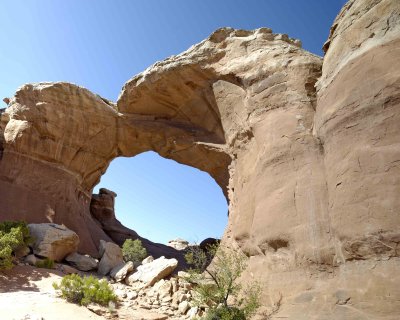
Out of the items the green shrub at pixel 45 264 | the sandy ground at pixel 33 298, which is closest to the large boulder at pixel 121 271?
the sandy ground at pixel 33 298

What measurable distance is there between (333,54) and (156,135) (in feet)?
44.2

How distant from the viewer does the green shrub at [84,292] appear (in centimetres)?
1236

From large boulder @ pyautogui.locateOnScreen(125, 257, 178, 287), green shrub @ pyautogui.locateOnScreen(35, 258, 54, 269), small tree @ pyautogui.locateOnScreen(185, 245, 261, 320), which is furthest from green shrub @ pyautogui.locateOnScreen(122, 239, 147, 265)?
small tree @ pyautogui.locateOnScreen(185, 245, 261, 320)

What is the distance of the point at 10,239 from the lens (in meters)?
14.9

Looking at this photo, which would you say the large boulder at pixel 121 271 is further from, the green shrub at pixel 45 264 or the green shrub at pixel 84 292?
the green shrub at pixel 84 292

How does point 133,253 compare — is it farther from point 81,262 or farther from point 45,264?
point 45,264

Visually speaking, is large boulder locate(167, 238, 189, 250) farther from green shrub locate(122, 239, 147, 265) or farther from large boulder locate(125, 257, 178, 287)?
large boulder locate(125, 257, 178, 287)

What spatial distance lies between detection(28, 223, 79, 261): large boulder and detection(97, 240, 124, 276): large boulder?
1719 mm

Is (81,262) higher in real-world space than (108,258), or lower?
lower

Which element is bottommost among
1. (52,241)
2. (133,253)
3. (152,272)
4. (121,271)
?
(121,271)

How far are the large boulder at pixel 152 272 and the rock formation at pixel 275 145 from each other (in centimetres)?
307

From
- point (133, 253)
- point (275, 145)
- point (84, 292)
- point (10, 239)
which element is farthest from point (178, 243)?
point (275, 145)

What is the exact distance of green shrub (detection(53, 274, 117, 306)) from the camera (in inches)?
487

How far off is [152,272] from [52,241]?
5618mm
